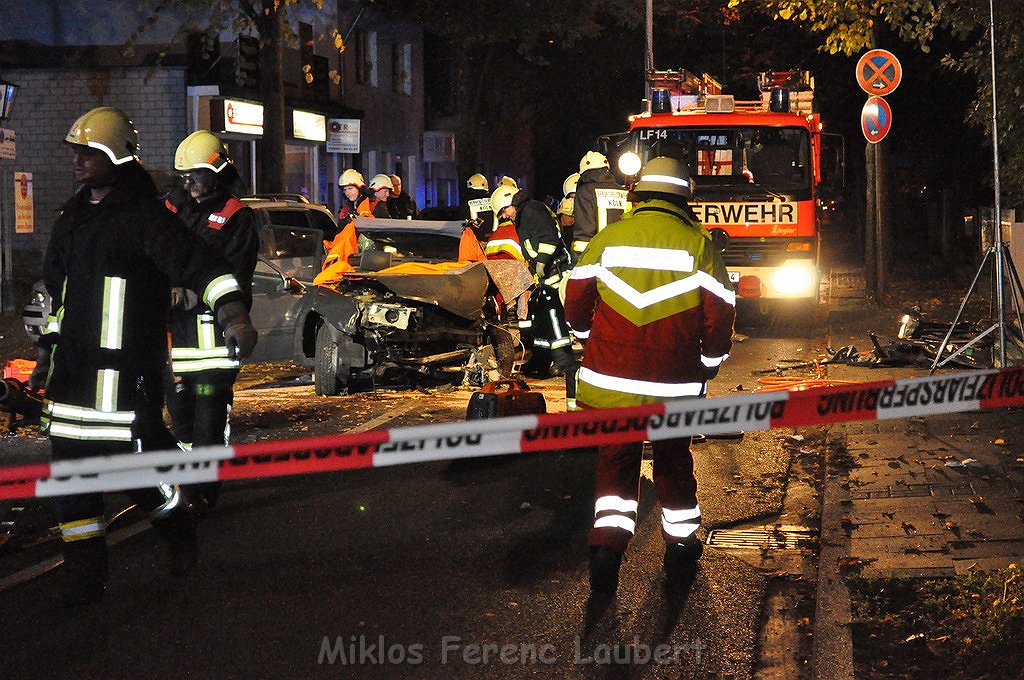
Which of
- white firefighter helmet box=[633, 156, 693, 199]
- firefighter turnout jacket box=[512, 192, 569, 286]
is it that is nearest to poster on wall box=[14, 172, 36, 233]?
firefighter turnout jacket box=[512, 192, 569, 286]

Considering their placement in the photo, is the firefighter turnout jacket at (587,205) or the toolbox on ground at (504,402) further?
the firefighter turnout jacket at (587,205)

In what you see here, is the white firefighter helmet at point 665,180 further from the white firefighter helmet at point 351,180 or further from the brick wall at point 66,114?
the brick wall at point 66,114

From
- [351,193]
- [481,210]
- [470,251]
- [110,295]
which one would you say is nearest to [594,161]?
[470,251]

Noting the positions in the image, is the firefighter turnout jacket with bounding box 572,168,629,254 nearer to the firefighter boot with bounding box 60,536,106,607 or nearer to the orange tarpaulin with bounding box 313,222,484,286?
the orange tarpaulin with bounding box 313,222,484,286

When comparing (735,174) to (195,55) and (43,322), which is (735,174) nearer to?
(43,322)

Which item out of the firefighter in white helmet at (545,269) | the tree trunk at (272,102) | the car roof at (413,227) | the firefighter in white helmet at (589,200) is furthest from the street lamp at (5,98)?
the firefighter in white helmet at (545,269)

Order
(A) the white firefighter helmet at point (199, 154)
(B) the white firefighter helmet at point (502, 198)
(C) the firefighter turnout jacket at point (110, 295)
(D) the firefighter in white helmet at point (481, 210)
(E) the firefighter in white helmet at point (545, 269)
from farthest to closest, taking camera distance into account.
→ (D) the firefighter in white helmet at point (481, 210) < (B) the white firefighter helmet at point (502, 198) < (E) the firefighter in white helmet at point (545, 269) < (A) the white firefighter helmet at point (199, 154) < (C) the firefighter turnout jacket at point (110, 295)

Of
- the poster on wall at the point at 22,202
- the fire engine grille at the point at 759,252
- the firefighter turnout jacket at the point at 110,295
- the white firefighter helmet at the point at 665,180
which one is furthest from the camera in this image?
the poster on wall at the point at 22,202

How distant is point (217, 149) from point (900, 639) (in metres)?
4.34

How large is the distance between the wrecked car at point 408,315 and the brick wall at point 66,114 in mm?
16215

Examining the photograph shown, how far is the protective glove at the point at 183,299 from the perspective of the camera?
7.08 metres

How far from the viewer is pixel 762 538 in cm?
714

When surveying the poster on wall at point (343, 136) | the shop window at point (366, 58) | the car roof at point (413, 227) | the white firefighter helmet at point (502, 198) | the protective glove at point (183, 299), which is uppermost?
the shop window at point (366, 58)

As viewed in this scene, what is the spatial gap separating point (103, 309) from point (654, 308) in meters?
2.24
